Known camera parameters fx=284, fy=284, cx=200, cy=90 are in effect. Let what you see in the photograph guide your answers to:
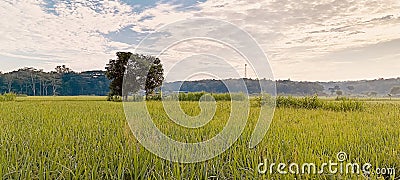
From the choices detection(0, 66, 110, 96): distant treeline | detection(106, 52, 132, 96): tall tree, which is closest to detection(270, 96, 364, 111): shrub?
detection(106, 52, 132, 96): tall tree

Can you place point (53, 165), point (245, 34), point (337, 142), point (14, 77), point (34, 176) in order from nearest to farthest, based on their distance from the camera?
point (34, 176) < point (53, 165) < point (337, 142) < point (245, 34) < point (14, 77)

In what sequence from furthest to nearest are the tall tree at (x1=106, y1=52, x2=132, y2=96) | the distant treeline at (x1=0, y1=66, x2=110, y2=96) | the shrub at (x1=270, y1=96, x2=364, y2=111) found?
the distant treeline at (x1=0, y1=66, x2=110, y2=96)
the tall tree at (x1=106, y1=52, x2=132, y2=96)
the shrub at (x1=270, y1=96, x2=364, y2=111)

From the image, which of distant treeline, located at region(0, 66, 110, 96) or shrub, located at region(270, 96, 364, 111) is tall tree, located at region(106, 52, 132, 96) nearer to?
shrub, located at region(270, 96, 364, 111)

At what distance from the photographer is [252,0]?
5211 millimetres

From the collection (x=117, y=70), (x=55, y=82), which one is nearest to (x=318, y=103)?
(x=117, y=70)

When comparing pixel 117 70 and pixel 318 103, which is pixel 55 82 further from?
pixel 318 103

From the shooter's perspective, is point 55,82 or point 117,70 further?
point 55,82

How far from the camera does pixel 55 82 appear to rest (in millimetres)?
57188

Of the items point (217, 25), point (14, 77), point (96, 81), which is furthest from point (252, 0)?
point (14, 77)

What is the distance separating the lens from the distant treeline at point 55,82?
56.7 meters

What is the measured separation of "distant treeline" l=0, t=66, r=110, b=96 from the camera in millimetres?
56719

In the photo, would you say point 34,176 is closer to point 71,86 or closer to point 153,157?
point 153,157

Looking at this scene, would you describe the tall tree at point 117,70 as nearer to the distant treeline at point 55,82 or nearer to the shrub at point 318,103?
the shrub at point 318,103

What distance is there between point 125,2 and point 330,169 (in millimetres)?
5947
